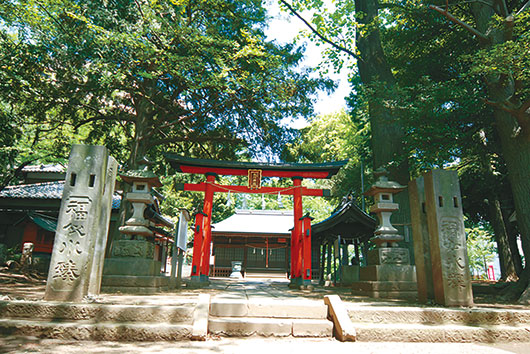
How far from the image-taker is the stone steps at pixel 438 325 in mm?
3701

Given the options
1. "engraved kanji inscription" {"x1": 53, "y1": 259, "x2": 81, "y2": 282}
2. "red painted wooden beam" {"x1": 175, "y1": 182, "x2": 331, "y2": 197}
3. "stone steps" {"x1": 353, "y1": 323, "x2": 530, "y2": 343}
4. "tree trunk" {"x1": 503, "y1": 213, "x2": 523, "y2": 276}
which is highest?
"red painted wooden beam" {"x1": 175, "y1": 182, "x2": 331, "y2": 197}

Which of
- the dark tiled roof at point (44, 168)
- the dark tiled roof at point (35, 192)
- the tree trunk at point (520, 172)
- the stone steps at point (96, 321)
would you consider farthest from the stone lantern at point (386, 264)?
the dark tiled roof at point (44, 168)

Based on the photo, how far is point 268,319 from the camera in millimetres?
3865

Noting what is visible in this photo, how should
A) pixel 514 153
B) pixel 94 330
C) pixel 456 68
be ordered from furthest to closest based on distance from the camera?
pixel 456 68, pixel 514 153, pixel 94 330

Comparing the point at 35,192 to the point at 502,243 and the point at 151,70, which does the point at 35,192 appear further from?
the point at 502,243

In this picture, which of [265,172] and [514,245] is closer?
[265,172]

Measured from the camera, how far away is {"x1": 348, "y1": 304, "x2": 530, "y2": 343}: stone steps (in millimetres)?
3701

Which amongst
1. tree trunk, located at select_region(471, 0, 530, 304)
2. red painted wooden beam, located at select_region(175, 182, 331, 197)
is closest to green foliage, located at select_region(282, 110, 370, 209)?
red painted wooden beam, located at select_region(175, 182, 331, 197)

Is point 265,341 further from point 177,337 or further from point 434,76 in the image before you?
point 434,76

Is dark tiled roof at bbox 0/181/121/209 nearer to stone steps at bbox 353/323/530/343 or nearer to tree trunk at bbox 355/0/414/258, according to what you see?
tree trunk at bbox 355/0/414/258

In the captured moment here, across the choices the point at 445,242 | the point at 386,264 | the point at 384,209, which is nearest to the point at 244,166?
Result: the point at 384,209

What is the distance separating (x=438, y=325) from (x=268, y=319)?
2.17m

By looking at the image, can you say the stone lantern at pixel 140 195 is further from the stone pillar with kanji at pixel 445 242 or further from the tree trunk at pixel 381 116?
the tree trunk at pixel 381 116

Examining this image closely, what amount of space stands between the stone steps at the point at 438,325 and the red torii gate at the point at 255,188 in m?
6.30
